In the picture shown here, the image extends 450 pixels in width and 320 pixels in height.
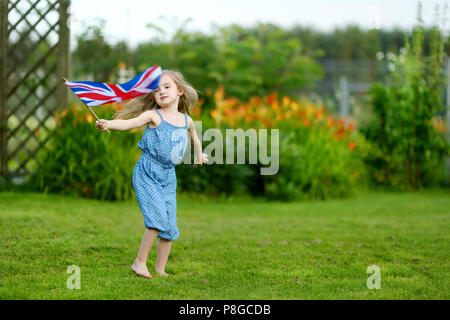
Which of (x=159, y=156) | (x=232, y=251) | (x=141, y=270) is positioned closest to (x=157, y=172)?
(x=159, y=156)

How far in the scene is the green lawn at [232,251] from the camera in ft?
11.3

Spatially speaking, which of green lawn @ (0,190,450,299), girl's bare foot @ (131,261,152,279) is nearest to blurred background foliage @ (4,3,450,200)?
green lawn @ (0,190,450,299)

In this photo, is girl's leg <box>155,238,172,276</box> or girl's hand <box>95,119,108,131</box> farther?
girl's leg <box>155,238,172,276</box>

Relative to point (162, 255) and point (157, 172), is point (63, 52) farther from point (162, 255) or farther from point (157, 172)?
point (162, 255)

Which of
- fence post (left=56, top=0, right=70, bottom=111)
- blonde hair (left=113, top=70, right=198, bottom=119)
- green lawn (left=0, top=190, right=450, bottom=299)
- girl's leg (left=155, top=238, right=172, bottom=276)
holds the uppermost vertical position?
fence post (left=56, top=0, right=70, bottom=111)

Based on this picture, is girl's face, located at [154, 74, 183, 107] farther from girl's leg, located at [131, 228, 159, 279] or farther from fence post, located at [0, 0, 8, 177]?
fence post, located at [0, 0, 8, 177]

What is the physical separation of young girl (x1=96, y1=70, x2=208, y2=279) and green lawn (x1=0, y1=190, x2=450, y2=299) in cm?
29

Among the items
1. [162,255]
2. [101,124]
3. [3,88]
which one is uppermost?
[3,88]

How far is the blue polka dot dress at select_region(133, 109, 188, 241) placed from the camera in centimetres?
366

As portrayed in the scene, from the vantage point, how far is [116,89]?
11.6 ft

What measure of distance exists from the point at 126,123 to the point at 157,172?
0.43m
